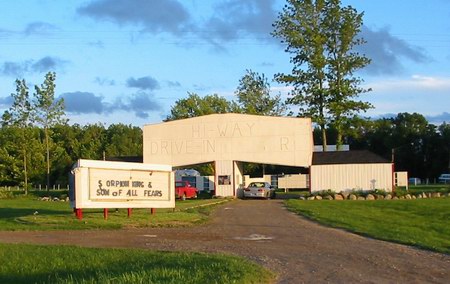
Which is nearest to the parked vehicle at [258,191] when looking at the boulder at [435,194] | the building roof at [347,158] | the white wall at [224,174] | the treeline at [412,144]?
the white wall at [224,174]

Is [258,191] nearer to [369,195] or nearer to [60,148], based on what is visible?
[369,195]

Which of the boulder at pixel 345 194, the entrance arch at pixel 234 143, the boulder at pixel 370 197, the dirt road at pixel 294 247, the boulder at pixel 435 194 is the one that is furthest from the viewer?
the entrance arch at pixel 234 143

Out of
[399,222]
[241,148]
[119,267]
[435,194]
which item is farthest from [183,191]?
[119,267]

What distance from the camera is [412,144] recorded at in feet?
351

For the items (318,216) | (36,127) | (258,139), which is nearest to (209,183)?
(258,139)

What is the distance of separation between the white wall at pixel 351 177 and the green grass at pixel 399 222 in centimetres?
1225

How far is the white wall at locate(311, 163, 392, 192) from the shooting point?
158 ft

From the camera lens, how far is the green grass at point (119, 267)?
1101 cm

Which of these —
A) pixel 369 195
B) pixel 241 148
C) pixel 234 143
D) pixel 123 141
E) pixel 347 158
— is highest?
pixel 123 141

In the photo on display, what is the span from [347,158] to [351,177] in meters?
1.93

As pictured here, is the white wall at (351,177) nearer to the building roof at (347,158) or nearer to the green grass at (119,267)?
the building roof at (347,158)

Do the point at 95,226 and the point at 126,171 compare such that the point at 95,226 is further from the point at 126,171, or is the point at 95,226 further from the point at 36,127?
the point at 36,127

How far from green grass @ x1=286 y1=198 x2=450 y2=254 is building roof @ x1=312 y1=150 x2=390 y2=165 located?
13074mm

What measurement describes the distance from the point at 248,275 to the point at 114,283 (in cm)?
259
